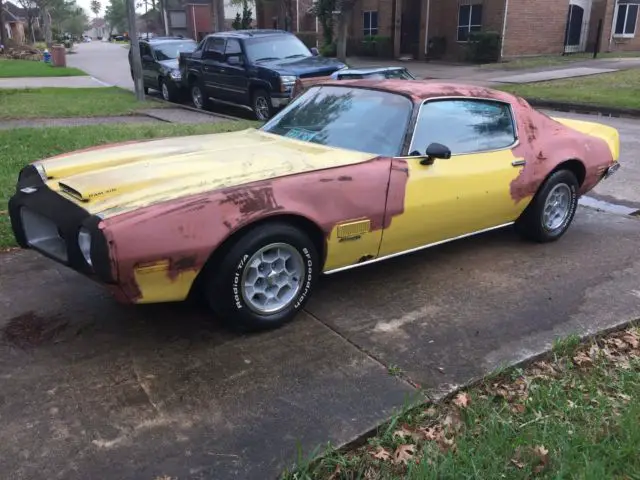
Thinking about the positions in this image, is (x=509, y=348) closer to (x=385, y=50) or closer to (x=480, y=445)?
(x=480, y=445)

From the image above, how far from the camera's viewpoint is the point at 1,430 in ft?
8.95

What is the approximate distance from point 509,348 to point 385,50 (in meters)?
29.7

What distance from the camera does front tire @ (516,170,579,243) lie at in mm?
4957

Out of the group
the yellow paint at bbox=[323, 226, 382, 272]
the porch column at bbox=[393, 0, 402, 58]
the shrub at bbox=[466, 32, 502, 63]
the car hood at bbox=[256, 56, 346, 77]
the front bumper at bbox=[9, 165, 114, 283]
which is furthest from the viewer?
the porch column at bbox=[393, 0, 402, 58]

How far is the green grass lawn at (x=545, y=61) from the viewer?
23747 millimetres

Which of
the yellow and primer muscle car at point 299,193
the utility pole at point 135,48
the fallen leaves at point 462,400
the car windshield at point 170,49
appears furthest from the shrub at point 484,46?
the fallen leaves at point 462,400

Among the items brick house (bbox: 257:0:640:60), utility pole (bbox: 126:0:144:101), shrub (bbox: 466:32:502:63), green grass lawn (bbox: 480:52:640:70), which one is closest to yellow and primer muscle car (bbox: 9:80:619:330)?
utility pole (bbox: 126:0:144:101)

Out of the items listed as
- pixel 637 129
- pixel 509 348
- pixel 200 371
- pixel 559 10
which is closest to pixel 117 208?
pixel 200 371

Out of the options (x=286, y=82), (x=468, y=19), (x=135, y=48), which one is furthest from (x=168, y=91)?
(x=468, y=19)

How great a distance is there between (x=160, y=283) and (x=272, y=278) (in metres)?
0.68

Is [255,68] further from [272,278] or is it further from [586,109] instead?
[272,278]

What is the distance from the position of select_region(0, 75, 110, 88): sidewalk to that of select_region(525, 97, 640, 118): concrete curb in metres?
14.1

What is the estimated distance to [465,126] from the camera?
14.8 feet

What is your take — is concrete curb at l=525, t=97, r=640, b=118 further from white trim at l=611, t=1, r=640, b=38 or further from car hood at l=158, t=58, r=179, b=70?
Result: white trim at l=611, t=1, r=640, b=38
